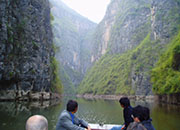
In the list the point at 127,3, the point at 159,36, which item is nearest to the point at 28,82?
the point at 159,36

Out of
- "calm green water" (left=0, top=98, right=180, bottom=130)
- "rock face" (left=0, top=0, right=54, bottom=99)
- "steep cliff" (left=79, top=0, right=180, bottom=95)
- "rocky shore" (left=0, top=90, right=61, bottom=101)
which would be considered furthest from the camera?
"steep cliff" (left=79, top=0, right=180, bottom=95)

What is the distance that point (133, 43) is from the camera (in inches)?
4587

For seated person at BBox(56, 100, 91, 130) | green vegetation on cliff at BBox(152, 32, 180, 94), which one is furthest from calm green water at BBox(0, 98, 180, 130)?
green vegetation on cliff at BBox(152, 32, 180, 94)

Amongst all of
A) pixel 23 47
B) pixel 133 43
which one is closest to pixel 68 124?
pixel 23 47

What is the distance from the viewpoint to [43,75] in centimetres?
4509

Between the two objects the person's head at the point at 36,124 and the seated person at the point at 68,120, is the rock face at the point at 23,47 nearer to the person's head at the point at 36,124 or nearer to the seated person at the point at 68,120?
the seated person at the point at 68,120

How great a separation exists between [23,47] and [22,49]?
0.60m

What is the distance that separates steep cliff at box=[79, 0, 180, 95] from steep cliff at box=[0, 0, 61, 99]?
4422 centimetres

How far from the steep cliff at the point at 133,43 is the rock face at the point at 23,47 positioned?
4430 cm

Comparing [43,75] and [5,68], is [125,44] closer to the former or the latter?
[43,75]

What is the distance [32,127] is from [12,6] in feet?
113

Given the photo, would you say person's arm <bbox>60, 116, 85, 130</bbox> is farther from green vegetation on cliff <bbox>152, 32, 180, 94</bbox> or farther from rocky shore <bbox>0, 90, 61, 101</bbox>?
rocky shore <bbox>0, 90, 61, 101</bbox>

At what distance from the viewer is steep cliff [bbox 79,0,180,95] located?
76.1m

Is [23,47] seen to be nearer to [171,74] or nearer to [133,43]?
[171,74]
